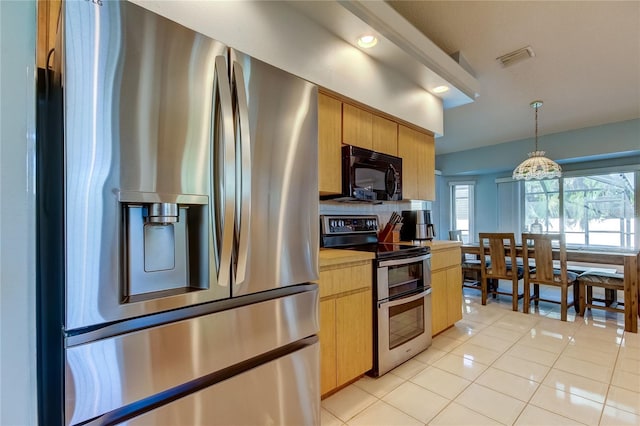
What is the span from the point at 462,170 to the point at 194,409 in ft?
20.3

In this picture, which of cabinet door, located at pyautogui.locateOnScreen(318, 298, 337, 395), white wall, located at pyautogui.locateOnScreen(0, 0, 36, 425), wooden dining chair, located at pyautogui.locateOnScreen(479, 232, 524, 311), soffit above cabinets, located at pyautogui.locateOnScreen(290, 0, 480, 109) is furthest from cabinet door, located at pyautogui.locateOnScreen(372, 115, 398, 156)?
white wall, located at pyautogui.locateOnScreen(0, 0, 36, 425)

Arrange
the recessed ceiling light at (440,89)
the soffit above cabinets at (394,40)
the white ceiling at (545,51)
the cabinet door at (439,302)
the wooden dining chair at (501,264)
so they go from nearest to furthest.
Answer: the soffit above cabinets at (394,40) < the white ceiling at (545,51) < the cabinet door at (439,302) < the recessed ceiling light at (440,89) < the wooden dining chair at (501,264)

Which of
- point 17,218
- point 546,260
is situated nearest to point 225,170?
point 17,218

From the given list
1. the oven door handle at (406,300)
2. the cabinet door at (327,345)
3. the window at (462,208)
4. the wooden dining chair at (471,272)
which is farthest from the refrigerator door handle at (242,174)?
A: the window at (462,208)

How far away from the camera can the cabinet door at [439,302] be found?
2749mm

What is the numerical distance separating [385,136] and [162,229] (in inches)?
86.6

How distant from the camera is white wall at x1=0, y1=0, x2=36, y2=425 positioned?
702mm

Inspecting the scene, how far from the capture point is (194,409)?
99 cm

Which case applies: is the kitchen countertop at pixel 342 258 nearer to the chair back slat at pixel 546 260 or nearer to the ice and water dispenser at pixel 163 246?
the ice and water dispenser at pixel 163 246

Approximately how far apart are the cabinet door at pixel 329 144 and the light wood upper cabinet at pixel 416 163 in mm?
891

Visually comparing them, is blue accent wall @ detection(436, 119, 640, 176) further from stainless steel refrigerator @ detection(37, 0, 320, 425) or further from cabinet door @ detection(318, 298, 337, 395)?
stainless steel refrigerator @ detection(37, 0, 320, 425)

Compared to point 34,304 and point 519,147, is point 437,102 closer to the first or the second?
point 519,147

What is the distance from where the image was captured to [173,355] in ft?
3.12

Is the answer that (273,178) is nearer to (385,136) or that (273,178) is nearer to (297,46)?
(297,46)
